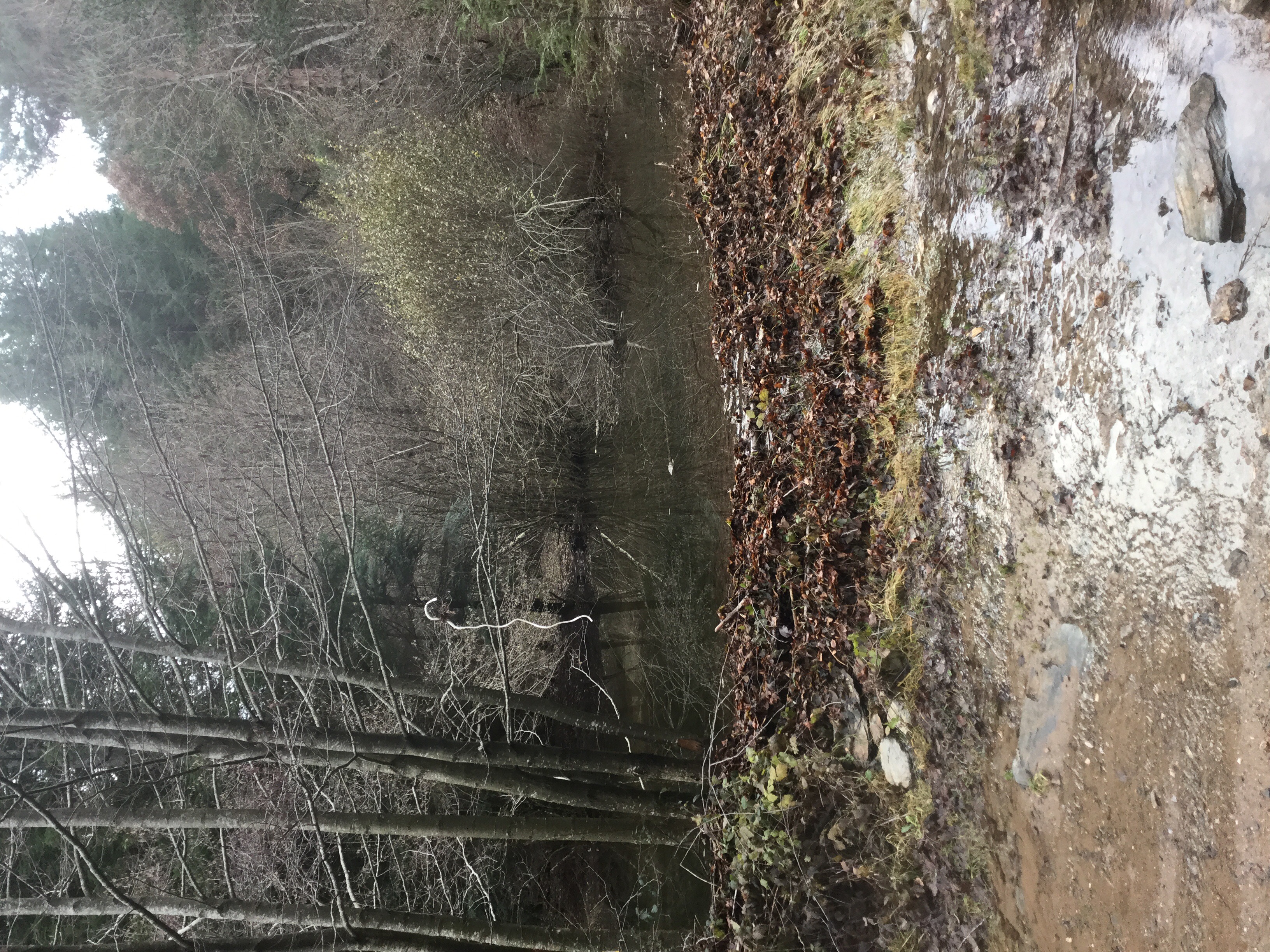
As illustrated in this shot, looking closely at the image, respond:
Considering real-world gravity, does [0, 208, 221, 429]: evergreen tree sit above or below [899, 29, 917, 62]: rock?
above

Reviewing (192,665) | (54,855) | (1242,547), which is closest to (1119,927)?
(1242,547)

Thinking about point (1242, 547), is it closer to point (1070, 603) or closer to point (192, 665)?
point (1070, 603)

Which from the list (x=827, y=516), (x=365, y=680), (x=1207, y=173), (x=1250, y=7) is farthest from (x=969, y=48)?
(x=365, y=680)

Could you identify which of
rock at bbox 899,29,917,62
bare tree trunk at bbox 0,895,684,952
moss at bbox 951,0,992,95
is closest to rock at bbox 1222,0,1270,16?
moss at bbox 951,0,992,95

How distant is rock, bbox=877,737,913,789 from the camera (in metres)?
3.94

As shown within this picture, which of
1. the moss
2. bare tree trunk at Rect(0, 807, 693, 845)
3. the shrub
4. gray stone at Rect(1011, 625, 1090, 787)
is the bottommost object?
bare tree trunk at Rect(0, 807, 693, 845)

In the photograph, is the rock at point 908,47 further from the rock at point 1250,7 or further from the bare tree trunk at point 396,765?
the bare tree trunk at point 396,765

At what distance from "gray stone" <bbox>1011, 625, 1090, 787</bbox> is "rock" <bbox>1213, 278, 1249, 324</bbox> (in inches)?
52.1

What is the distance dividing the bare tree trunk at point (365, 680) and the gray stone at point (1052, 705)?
2.75 metres

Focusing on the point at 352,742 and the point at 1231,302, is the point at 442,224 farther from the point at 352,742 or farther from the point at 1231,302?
the point at 1231,302

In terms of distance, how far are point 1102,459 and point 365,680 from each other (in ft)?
14.4

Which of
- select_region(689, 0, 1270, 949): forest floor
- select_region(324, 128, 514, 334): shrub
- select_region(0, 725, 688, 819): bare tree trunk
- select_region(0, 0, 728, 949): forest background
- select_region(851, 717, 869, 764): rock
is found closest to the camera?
select_region(689, 0, 1270, 949): forest floor

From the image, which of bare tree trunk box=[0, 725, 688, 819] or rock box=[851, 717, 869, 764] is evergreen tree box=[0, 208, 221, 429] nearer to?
bare tree trunk box=[0, 725, 688, 819]

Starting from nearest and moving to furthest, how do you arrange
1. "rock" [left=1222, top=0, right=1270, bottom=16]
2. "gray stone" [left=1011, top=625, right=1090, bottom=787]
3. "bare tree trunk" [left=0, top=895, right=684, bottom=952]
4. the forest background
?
"rock" [left=1222, top=0, right=1270, bottom=16], "gray stone" [left=1011, top=625, right=1090, bottom=787], "bare tree trunk" [left=0, top=895, right=684, bottom=952], the forest background
